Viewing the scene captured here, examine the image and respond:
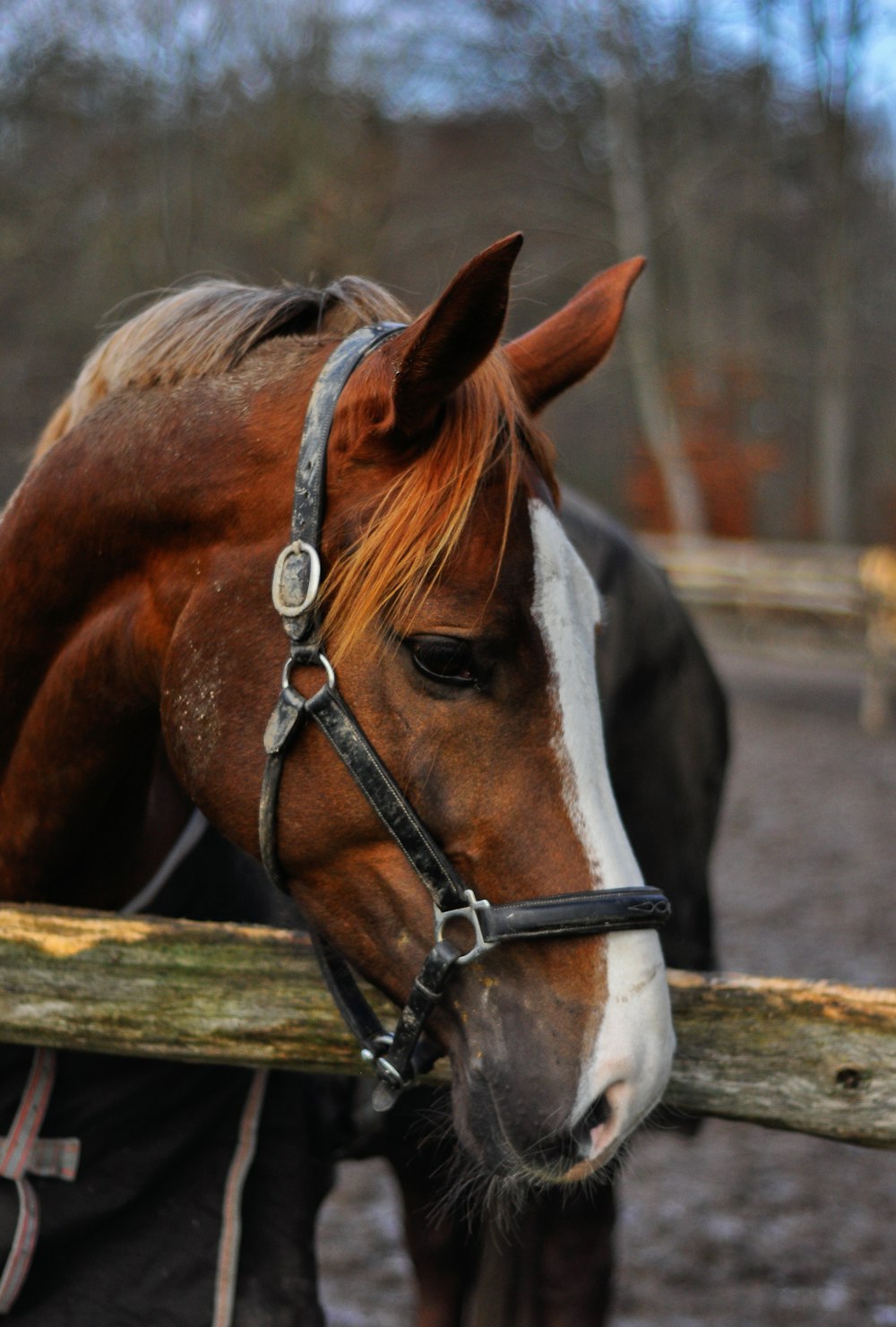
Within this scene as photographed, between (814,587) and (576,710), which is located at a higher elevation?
(576,710)

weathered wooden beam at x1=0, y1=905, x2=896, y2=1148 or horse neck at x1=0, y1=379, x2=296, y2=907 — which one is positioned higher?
horse neck at x1=0, y1=379, x2=296, y2=907

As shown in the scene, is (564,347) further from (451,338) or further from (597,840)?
(597,840)

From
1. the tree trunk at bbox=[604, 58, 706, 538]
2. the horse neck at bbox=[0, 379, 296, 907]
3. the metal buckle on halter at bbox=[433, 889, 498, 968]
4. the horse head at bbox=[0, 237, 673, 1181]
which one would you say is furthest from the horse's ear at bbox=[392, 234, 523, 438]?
the tree trunk at bbox=[604, 58, 706, 538]

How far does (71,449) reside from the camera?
5.39ft

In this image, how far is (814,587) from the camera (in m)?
12.5

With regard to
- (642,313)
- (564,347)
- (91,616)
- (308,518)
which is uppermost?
(642,313)

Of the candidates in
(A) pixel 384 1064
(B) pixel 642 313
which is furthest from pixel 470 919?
(B) pixel 642 313

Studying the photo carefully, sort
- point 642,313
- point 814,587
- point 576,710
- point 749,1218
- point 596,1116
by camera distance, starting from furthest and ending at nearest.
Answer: point 642,313 → point 814,587 → point 749,1218 → point 576,710 → point 596,1116

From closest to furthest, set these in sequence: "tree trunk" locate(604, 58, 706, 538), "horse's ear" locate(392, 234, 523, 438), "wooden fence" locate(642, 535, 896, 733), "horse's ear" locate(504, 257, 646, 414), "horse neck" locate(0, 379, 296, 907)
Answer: "horse's ear" locate(392, 234, 523, 438)
"horse neck" locate(0, 379, 296, 907)
"horse's ear" locate(504, 257, 646, 414)
"wooden fence" locate(642, 535, 896, 733)
"tree trunk" locate(604, 58, 706, 538)

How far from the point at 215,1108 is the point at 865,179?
67.3 ft

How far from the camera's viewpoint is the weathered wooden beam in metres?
1.60

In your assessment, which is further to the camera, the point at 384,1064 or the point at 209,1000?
the point at 209,1000

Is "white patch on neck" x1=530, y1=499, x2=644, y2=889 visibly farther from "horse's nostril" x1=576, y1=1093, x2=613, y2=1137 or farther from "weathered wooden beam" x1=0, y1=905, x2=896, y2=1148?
"weathered wooden beam" x1=0, y1=905, x2=896, y2=1148

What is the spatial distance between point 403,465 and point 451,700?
0.31 meters
